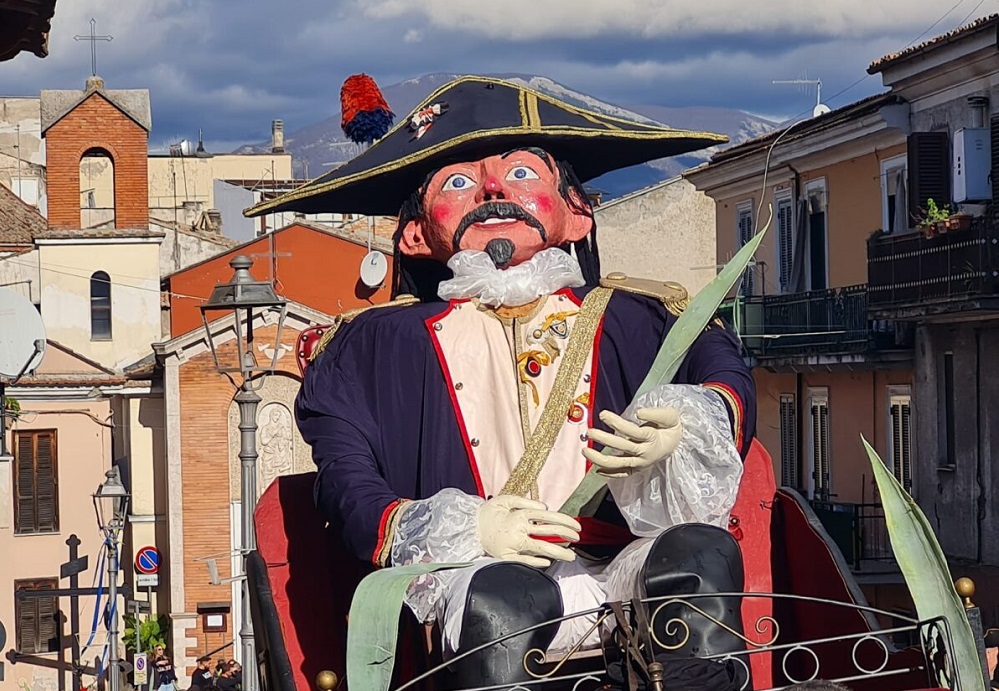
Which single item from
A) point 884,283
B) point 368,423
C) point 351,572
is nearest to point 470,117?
point 368,423

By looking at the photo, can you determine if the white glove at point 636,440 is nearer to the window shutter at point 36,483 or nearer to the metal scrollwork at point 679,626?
the metal scrollwork at point 679,626

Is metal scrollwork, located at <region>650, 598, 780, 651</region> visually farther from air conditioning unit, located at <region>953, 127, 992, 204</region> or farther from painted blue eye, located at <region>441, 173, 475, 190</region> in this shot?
air conditioning unit, located at <region>953, 127, 992, 204</region>

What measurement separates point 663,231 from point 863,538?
12695mm

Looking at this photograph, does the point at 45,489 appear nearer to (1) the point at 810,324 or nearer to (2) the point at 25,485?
(2) the point at 25,485

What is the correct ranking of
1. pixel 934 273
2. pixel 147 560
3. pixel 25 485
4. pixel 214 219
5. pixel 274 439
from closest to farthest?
pixel 934 273, pixel 147 560, pixel 274 439, pixel 25 485, pixel 214 219

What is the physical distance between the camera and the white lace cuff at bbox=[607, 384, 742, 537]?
5984 mm

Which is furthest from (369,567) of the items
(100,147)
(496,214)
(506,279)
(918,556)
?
(100,147)

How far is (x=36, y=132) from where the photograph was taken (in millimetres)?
48906

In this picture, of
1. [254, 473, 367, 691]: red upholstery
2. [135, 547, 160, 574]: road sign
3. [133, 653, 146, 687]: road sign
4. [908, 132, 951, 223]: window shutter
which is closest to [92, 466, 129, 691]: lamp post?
[133, 653, 146, 687]: road sign

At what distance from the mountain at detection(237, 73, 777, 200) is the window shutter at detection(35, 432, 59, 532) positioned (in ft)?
22.6

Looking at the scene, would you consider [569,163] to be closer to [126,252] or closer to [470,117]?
[470,117]

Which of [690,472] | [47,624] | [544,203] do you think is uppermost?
[544,203]

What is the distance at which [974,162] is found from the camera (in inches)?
890

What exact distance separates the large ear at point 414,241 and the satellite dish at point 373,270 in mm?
23243
